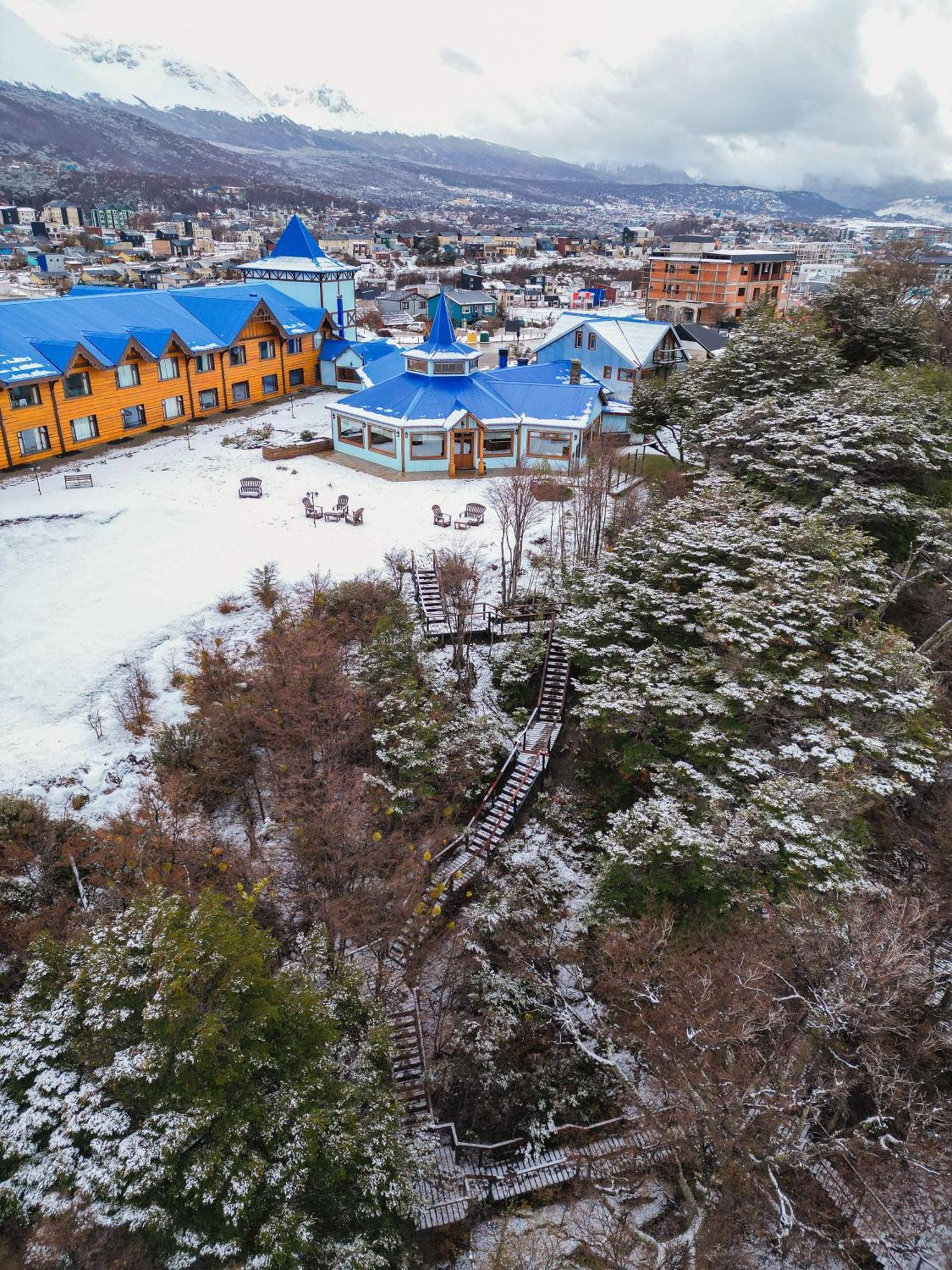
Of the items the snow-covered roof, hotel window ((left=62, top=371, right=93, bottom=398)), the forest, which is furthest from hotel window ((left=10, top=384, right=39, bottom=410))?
the snow-covered roof

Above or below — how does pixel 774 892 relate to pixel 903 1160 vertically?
above

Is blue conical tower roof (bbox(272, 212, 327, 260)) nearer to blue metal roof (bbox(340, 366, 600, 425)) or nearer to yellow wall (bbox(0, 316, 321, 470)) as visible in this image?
yellow wall (bbox(0, 316, 321, 470))

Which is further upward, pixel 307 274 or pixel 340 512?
pixel 307 274

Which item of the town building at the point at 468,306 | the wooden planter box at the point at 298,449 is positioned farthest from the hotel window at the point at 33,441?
the town building at the point at 468,306

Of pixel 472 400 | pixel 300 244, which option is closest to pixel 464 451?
pixel 472 400

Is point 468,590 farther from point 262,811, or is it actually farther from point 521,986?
point 521,986

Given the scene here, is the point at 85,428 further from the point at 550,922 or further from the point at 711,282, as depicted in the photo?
the point at 711,282

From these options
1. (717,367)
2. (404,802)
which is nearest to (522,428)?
(717,367)
